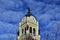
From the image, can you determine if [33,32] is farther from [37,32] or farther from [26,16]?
[26,16]

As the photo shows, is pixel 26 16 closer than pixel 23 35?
No

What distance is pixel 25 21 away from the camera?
91938mm

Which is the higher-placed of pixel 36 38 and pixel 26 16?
pixel 26 16

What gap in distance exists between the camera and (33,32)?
90625mm

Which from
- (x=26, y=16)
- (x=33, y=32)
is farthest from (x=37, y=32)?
(x=26, y=16)

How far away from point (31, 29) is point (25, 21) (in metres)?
4.59

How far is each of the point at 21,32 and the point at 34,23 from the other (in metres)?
6.16

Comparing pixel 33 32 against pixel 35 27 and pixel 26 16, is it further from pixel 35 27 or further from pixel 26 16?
pixel 26 16

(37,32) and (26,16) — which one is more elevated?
(26,16)

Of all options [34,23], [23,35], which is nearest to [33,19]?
→ [34,23]

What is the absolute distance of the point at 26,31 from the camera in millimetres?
87750

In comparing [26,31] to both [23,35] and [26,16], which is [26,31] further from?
[26,16]

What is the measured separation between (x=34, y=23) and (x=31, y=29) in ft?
9.45

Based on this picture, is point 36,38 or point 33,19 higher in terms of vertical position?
point 33,19
